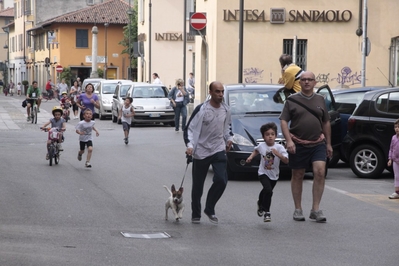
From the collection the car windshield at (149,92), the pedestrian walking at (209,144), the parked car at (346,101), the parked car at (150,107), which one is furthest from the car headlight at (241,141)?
the car windshield at (149,92)

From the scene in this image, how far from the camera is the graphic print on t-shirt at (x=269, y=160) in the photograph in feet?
35.5

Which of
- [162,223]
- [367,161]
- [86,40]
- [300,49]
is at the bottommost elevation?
[162,223]

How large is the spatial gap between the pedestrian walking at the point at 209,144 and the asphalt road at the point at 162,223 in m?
0.33

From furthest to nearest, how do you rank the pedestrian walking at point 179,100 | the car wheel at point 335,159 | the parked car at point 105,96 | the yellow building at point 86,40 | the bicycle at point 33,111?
the yellow building at point 86,40, the parked car at point 105,96, the bicycle at point 33,111, the pedestrian walking at point 179,100, the car wheel at point 335,159

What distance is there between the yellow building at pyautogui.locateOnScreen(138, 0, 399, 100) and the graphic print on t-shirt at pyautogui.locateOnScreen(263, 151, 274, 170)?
24.6 meters

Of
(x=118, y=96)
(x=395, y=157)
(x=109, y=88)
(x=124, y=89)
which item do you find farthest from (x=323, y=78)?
(x=395, y=157)

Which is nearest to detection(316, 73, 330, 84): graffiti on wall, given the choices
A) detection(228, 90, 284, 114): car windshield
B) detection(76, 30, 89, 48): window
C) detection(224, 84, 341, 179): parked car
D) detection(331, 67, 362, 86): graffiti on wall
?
detection(331, 67, 362, 86): graffiti on wall

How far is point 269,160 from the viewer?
1082 centimetres

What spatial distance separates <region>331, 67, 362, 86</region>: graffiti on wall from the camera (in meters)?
35.9

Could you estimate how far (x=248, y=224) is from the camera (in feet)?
34.5

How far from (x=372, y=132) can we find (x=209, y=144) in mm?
5951

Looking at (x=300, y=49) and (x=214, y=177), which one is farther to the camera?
(x=300, y=49)

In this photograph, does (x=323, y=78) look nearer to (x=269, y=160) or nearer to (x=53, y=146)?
(x=53, y=146)

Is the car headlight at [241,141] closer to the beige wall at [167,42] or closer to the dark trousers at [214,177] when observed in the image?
the dark trousers at [214,177]
